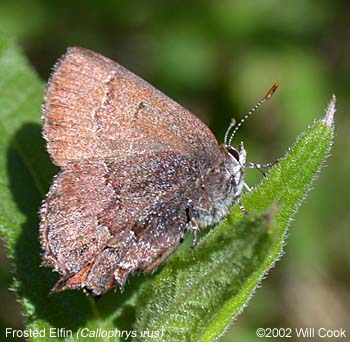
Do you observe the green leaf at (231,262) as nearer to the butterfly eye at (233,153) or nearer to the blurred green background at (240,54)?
the butterfly eye at (233,153)

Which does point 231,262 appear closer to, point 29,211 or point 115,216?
point 115,216

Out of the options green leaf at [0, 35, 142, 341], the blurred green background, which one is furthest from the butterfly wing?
the blurred green background

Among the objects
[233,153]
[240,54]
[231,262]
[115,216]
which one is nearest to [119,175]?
[115,216]

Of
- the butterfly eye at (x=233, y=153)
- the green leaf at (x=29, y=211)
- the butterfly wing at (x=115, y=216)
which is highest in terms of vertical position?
the butterfly eye at (x=233, y=153)

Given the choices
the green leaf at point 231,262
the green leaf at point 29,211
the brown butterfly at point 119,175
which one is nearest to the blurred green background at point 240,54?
the green leaf at point 29,211

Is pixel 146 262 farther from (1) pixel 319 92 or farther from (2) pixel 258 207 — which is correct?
(1) pixel 319 92

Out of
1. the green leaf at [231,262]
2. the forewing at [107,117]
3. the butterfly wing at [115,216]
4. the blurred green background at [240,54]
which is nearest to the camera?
the green leaf at [231,262]
